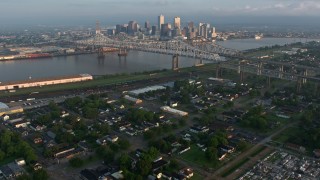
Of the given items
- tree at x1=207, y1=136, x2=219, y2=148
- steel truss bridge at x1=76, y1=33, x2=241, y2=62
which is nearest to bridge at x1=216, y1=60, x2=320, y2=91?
steel truss bridge at x1=76, y1=33, x2=241, y2=62

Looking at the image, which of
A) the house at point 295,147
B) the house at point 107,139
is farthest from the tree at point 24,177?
the house at point 295,147

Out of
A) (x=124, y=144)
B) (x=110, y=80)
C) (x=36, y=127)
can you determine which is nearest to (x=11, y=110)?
(x=36, y=127)

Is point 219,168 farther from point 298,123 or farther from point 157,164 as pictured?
point 298,123

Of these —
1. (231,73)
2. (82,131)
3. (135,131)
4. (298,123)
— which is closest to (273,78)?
(231,73)

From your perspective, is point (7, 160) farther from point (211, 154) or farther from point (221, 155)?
point (221, 155)

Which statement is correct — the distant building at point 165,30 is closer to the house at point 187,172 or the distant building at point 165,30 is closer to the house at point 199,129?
the house at point 199,129

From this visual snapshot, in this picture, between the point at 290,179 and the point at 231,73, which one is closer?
the point at 290,179

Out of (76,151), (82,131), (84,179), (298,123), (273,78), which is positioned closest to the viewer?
(84,179)

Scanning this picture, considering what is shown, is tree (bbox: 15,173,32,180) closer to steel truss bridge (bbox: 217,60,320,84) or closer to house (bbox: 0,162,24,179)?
house (bbox: 0,162,24,179)

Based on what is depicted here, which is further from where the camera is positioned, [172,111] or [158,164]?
[172,111]
